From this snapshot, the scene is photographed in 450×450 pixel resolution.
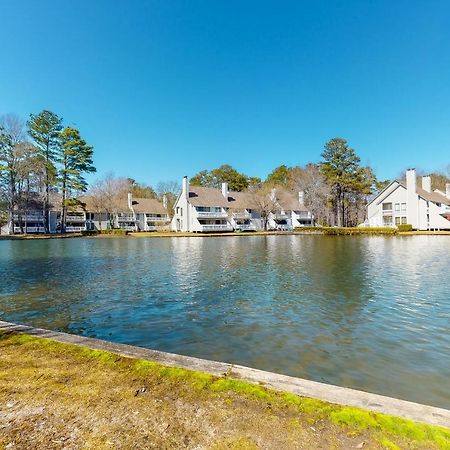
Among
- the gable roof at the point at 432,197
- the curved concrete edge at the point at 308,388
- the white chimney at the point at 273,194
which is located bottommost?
the curved concrete edge at the point at 308,388

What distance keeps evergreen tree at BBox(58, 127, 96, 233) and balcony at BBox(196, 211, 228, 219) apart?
2049cm

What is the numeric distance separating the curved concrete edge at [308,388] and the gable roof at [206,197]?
2171 inches

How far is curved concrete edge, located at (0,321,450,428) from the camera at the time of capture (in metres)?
3.15

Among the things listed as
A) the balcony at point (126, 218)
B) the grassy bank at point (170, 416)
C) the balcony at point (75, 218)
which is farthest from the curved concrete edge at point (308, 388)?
the balcony at point (75, 218)

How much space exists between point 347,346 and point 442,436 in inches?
152

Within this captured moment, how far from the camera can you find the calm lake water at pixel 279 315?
18.6 ft

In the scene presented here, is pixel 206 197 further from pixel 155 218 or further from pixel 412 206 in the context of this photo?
pixel 412 206

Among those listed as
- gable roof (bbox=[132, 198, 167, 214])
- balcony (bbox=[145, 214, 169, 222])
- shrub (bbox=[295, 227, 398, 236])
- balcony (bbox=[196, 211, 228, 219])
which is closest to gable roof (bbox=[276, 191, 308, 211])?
balcony (bbox=[196, 211, 228, 219])

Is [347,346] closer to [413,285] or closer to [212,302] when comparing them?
[212,302]

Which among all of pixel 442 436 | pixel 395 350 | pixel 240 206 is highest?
pixel 240 206

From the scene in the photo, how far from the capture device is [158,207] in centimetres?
7312

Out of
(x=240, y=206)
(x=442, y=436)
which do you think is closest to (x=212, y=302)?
(x=442, y=436)

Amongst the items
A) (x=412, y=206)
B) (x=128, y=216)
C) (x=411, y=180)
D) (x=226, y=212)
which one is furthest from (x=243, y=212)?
(x=411, y=180)

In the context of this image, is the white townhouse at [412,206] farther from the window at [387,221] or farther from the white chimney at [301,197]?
the white chimney at [301,197]
